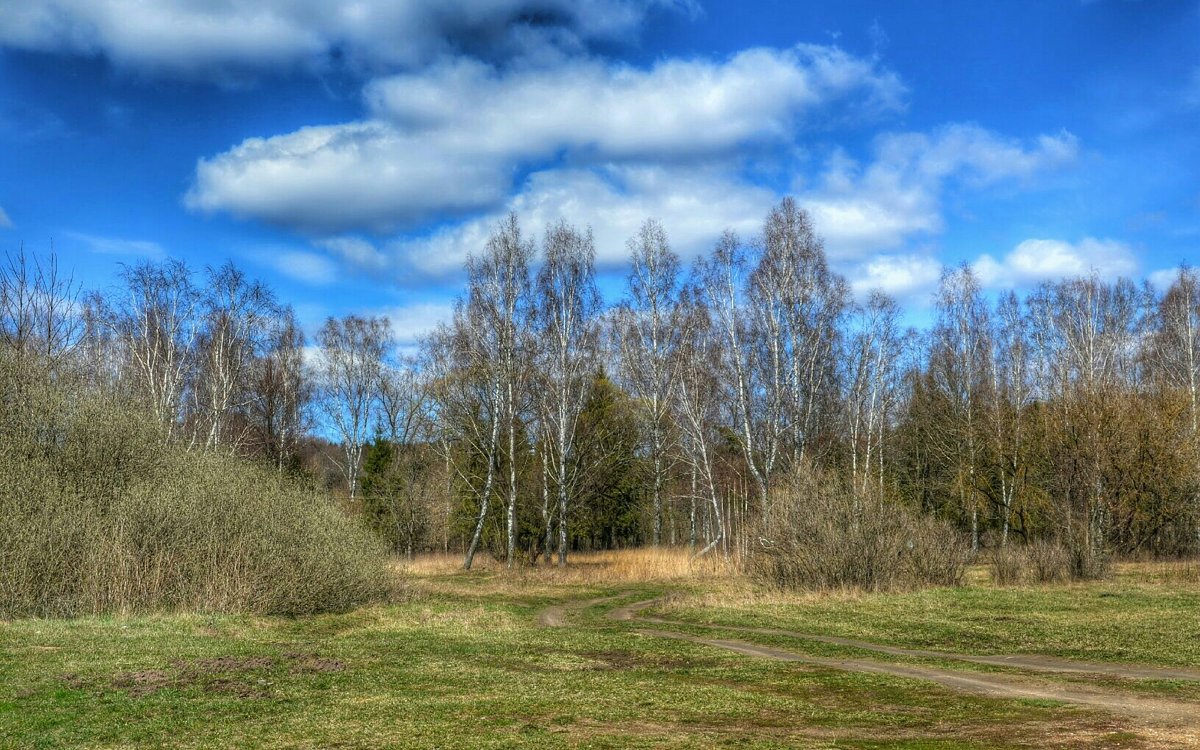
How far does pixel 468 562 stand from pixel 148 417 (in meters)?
17.6

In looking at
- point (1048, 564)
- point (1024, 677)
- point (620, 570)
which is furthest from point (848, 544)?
point (1024, 677)

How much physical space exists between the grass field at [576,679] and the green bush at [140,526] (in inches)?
48.3

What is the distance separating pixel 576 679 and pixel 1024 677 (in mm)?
5774

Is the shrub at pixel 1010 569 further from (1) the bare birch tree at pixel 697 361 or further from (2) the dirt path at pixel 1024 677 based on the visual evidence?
(1) the bare birch tree at pixel 697 361

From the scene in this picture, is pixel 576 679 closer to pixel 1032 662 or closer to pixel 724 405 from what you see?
pixel 1032 662

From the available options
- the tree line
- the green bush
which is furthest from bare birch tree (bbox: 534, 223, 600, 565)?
the green bush

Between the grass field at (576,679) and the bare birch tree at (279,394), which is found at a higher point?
the bare birch tree at (279,394)

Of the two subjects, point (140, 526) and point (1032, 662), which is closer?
point (1032, 662)

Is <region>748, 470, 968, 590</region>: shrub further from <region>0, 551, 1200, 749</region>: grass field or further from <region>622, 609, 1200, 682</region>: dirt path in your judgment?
<region>622, 609, 1200, 682</region>: dirt path

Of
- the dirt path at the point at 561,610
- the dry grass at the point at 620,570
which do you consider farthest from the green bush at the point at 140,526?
the dry grass at the point at 620,570

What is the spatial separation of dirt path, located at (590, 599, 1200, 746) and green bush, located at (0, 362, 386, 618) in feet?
25.3

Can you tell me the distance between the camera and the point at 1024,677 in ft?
40.0

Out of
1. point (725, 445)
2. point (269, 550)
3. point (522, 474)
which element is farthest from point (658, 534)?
point (269, 550)

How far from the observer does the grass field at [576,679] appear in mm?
8719
